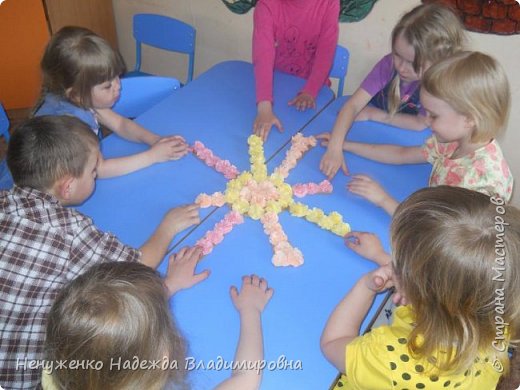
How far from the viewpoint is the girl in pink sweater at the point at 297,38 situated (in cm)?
238

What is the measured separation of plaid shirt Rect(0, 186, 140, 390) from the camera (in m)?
1.42

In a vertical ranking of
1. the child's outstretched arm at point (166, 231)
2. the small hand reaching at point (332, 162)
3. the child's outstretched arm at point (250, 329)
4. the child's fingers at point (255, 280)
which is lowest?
the child's outstretched arm at point (250, 329)

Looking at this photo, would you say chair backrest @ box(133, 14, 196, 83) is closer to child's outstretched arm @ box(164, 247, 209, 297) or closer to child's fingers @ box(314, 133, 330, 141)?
child's fingers @ box(314, 133, 330, 141)

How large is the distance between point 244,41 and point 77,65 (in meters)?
1.86

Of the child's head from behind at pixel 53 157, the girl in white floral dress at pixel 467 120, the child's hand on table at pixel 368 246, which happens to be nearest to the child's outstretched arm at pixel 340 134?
the girl in white floral dress at pixel 467 120

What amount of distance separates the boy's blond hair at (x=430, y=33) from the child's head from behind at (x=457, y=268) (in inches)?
37.9

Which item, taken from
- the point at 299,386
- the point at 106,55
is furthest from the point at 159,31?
the point at 299,386

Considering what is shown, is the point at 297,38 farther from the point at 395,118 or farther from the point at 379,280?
the point at 379,280

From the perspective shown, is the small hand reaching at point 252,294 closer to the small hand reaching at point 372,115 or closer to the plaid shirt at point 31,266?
the plaid shirt at point 31,266

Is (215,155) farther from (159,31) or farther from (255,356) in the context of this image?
(159,31)

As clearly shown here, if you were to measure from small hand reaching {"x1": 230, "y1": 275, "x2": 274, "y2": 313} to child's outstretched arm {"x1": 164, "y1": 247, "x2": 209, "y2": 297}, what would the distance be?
0.13m

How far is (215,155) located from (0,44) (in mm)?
2609

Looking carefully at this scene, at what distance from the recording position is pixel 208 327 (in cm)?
138

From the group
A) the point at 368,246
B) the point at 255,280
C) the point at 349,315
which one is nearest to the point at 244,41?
the point at 368,246
